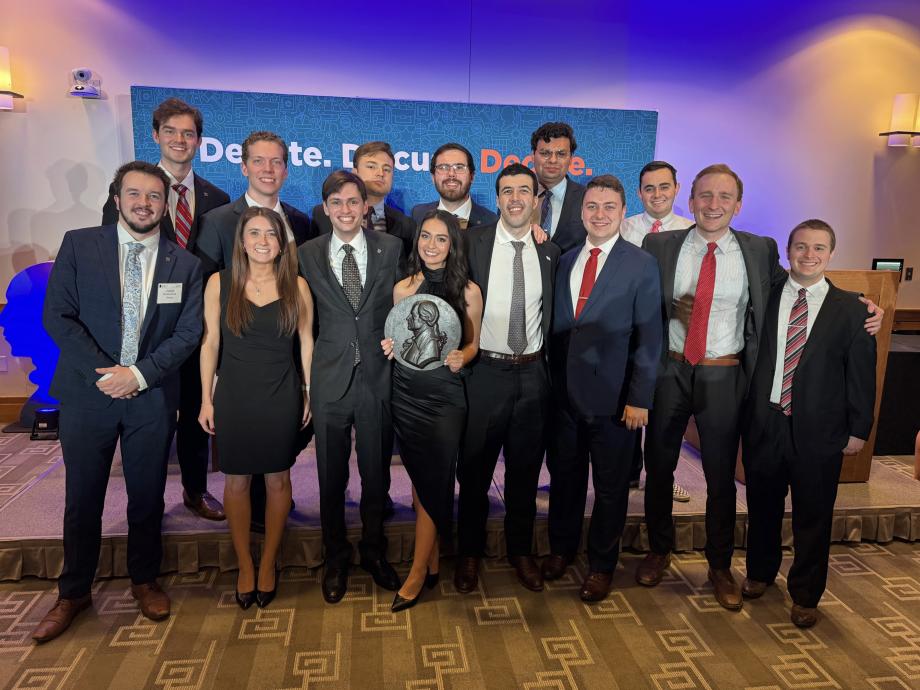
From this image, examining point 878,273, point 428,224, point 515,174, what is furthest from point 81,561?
point 878,273

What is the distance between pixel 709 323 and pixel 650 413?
0.49m

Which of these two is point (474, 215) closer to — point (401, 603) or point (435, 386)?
point (435, 386)

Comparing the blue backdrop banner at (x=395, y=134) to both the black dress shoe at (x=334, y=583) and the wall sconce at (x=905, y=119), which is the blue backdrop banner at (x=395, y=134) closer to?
the wall sconce at (x=905, y=119)

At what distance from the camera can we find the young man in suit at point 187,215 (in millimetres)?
2998

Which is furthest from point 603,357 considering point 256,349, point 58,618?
point 58,618

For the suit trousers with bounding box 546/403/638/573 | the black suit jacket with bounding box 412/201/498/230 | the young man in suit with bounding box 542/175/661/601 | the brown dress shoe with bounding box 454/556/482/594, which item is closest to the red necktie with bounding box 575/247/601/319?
the young man in suit with bounding box 542/175/661/601

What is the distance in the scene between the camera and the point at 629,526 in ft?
11.1

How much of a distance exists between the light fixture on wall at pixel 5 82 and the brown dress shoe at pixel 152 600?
3738 mm

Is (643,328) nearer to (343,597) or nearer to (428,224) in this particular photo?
(428,224)

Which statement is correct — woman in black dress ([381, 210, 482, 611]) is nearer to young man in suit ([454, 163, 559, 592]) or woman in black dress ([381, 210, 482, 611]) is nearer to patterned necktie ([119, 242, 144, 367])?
young man in suit ([454, 163, 559, 592])

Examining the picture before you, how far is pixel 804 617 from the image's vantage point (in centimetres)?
281

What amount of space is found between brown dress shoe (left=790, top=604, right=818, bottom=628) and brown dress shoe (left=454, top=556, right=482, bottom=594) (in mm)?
1412

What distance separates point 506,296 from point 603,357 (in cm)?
48

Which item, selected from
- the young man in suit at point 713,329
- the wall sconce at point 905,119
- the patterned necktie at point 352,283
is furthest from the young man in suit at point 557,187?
the wall sconce at point 905,119
